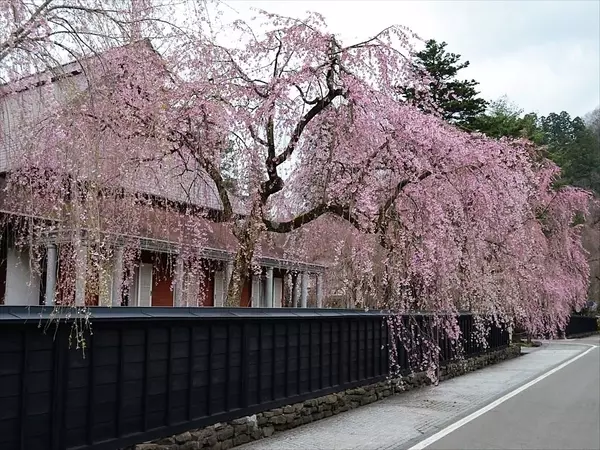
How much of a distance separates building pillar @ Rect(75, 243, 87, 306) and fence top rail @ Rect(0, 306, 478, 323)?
5.5 inches

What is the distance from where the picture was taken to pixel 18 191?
253 inches

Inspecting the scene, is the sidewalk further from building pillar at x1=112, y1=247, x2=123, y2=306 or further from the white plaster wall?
the white plaster wall

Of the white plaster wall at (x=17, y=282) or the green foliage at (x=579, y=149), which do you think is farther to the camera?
the green foliage at (x=579, y=149)

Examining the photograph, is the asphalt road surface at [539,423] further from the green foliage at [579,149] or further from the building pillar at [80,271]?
the green foliage at [579,149]

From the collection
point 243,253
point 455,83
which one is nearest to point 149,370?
point 243,253

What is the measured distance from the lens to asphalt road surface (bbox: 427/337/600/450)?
814 cm

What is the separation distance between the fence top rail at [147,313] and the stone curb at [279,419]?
1307 mm

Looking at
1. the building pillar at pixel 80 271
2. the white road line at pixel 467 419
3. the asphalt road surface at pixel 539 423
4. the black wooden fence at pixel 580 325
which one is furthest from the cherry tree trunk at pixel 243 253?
the black wooden fence at pixel 580 325

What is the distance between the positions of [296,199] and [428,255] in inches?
99.8

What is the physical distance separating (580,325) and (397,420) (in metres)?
42.7

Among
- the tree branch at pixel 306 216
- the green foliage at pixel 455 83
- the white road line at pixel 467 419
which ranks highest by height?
the green foliage at pixel 455 83

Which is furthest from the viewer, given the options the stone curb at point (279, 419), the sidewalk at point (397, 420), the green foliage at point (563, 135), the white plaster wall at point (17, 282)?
the green foliage at point (563, 135)

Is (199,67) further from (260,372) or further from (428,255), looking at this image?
(428,255)

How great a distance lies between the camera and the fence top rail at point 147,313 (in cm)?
493
